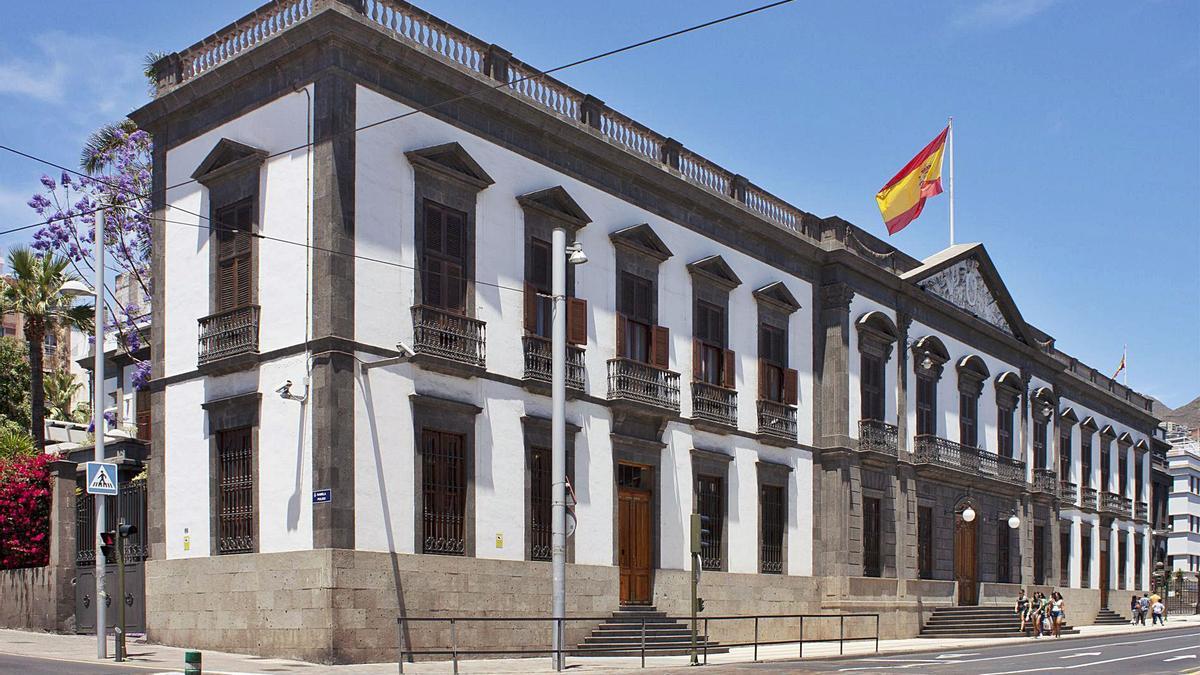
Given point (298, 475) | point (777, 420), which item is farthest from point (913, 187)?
point (298, 475)

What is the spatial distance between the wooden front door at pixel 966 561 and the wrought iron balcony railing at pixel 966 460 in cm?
188

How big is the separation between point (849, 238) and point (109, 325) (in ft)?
71.3

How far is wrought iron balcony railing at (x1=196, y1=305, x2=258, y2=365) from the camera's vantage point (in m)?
23.5

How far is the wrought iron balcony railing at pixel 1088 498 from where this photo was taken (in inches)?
2180

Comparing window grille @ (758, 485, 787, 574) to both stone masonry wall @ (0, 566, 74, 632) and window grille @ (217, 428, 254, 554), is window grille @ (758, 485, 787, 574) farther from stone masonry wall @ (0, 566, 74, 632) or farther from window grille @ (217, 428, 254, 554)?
stone masonry wall @ (0, 566, 74, 632)

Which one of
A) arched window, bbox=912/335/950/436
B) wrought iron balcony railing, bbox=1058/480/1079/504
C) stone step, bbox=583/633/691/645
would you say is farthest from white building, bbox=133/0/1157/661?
wrought iron balcony railing, bbox=1058/480/1079/504

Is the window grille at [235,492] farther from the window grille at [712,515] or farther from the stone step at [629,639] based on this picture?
the window grille at [712,515]

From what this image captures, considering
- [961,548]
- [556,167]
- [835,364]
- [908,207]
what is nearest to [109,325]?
[556,167]

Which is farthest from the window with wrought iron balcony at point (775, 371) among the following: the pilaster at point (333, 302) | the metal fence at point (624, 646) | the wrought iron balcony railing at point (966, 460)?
the pilaster at point (333, 302)

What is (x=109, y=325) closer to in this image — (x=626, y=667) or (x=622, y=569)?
(x=622, y=569)

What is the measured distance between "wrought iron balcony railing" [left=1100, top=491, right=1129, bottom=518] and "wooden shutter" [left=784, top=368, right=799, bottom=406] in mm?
28695

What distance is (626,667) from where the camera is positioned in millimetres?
22562

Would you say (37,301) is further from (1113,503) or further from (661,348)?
(1113,503)

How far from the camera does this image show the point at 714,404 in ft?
103
